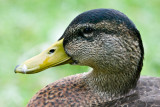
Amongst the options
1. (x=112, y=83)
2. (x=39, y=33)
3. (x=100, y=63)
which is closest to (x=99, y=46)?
(x=100, y=63)

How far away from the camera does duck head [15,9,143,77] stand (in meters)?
2.53

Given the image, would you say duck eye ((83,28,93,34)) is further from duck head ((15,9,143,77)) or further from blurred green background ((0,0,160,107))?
blurred green background ((0,0,160,107))

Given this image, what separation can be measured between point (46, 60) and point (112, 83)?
1.58 ft

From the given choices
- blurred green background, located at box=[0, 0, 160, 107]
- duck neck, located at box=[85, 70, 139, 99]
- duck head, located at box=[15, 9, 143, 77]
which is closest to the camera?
duck head, located at box=[15, 9, 143, 77]

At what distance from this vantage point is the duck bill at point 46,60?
2611 mm

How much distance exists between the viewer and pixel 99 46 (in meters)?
2.57

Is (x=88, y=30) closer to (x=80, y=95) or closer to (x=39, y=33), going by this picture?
(x=80, y=95)

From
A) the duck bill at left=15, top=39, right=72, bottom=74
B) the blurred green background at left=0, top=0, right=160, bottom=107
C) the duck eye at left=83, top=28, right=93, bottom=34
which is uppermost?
the duck eye at left=83, top=28, right=93, bottom=34

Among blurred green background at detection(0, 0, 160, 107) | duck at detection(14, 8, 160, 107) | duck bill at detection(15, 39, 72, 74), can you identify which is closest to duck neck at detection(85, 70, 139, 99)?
duck at detection(14, 8, 160, 107)

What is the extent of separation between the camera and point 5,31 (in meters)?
4.78

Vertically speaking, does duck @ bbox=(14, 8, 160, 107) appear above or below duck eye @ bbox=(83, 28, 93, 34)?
below

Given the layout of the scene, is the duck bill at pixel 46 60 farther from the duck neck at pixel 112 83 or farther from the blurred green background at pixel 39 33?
the blurred green background at pixel 39 33

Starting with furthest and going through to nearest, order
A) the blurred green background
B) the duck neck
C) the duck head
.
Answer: the blurred green background < the duck neck < the duck head

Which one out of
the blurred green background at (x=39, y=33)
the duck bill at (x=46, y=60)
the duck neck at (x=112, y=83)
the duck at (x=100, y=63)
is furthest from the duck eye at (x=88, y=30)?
the blurred green background at (x=39, y=33)
